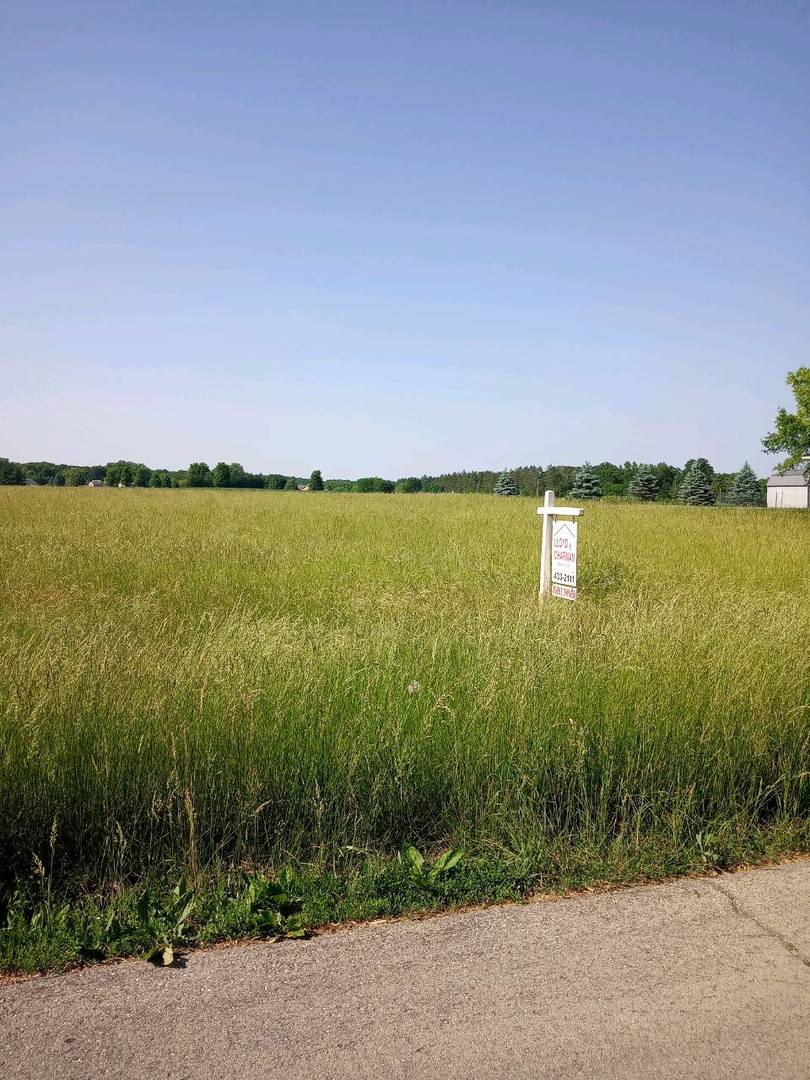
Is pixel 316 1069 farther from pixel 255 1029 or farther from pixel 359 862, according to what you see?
pixel 359 862

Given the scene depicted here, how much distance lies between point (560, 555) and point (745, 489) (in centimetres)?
9231

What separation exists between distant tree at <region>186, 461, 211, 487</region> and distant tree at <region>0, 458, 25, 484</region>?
2022cm

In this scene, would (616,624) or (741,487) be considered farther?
(741,487)

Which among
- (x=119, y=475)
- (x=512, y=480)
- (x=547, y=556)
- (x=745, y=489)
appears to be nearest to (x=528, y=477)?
(x=512, y=480)

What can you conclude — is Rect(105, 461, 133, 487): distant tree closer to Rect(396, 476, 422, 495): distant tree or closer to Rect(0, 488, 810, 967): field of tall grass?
Rect(396, 476, 422, 495): distant tree

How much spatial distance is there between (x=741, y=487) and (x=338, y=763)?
97170 mm

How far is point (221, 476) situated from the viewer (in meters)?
101

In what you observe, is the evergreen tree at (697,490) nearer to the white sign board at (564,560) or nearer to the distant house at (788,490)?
the distant house at (788,490)

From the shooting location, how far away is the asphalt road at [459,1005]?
7.73ft

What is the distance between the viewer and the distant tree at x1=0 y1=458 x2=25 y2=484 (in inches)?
3071

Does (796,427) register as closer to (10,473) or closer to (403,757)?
(403,757)

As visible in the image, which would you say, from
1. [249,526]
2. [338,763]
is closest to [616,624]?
[338,763]

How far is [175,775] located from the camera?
3678mm

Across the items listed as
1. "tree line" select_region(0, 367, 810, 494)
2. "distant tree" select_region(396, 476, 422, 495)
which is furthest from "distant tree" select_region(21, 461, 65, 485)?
"distant tree" select_region(396, 476, 422, 495)
